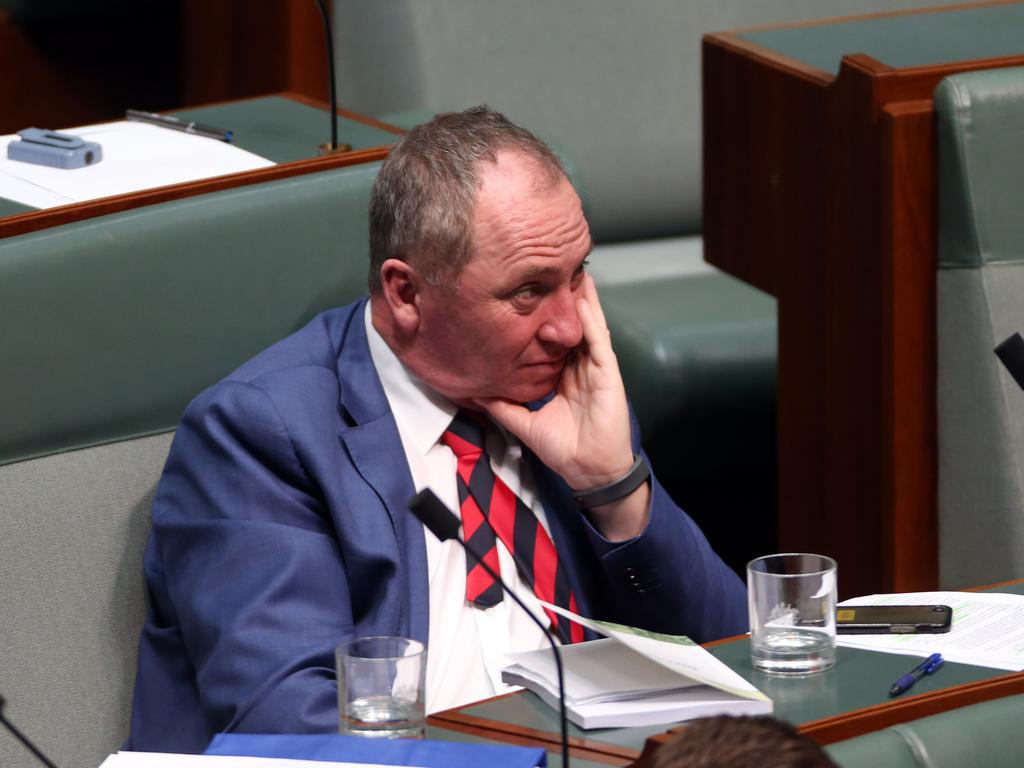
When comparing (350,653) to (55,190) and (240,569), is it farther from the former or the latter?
(55,190)

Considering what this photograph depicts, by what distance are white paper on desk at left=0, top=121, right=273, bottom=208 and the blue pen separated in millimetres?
1129

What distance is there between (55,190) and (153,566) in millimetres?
505

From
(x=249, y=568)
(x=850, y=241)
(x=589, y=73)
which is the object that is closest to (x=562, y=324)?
(x=249, y=568)

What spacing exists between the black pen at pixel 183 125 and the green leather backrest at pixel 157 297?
0.91 feet

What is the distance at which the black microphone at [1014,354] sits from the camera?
161 cm

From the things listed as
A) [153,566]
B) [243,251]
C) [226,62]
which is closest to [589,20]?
[226,62]

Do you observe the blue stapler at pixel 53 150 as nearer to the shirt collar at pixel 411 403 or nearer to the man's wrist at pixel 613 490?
the shirt collar at pixel 411 403

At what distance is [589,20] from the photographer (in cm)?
396

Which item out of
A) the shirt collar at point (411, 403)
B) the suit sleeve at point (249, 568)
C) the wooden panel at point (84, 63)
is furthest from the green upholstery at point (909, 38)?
the wooden panel at point (84, 63)

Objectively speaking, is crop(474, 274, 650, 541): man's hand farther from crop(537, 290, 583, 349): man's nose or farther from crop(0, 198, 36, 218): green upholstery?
crop(0, 198, 36, 218): green upholstery

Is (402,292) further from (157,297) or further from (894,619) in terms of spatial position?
(894,619)

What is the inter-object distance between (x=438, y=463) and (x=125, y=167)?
636mm

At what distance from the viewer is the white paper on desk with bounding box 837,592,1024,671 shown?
1.56 meters

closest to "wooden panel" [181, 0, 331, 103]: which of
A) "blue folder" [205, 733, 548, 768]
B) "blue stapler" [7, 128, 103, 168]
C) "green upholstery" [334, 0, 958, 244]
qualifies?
"green upholstery" [334, 0, 958, 244]
